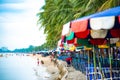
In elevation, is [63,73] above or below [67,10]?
below

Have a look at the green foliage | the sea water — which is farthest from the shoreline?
the green foliage

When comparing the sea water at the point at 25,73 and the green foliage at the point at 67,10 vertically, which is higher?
the green foliage at the point at 67,10

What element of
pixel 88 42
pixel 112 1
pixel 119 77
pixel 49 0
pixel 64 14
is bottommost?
pixel 119 77

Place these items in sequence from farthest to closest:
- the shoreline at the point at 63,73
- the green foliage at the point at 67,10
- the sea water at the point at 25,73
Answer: the sea water at the point at 25,73
the green foliage at the point at 67,10
the shoreline at the point at 63,73

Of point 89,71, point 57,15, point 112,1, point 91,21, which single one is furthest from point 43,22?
point 91,21

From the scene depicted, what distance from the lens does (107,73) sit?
30.4ft

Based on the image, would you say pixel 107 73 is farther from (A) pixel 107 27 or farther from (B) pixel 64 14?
(B) pixel 64 14

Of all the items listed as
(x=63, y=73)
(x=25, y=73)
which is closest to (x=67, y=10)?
(x=63, y=73)

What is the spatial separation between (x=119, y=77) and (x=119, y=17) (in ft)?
10.7

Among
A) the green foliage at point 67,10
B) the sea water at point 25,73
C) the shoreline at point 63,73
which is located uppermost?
the green foliage at point 67,10

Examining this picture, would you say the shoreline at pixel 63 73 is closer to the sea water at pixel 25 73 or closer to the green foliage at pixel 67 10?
the sea water at pixel 25 73

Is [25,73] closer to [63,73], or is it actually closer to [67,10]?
[67,10]

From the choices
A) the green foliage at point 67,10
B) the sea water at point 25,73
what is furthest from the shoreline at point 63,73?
the green foliage at point 67,10

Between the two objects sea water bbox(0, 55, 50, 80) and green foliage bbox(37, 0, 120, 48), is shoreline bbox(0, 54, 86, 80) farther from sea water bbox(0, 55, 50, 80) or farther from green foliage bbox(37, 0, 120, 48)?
green foliage bbox(37, 0, 120, 48)
